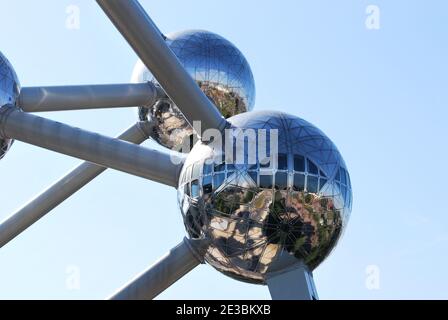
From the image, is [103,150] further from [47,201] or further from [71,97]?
[47,201]

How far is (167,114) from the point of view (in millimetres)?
13578

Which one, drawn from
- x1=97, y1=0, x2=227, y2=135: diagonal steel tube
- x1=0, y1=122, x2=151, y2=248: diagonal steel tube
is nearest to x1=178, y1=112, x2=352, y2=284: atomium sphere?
x1=97, y1=0, x2=227, y2=135: diagonal steel tube

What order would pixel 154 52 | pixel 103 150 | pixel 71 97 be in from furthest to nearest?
1. pixel 71 97
2. pixel 103 150
3. pixel 154 52

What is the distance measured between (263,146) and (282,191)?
Answer: 514mm

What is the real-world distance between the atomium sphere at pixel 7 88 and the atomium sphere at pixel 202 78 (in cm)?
227

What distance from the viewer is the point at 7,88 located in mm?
11836

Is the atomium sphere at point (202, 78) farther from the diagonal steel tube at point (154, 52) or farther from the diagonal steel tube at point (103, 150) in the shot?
the diagonal steel tube at point (154, 52)

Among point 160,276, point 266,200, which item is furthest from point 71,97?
point 266,200

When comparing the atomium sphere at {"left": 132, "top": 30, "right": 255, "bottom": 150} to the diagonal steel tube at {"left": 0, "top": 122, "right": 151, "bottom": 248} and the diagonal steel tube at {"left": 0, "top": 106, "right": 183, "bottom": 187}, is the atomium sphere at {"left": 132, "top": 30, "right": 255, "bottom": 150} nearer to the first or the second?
the diagonal steel tube at {"left": 0, "top": 122, "right": 151, "bottom": 248}

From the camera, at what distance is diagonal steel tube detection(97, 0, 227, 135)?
25.9 feet

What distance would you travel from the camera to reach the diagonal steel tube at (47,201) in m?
12.5

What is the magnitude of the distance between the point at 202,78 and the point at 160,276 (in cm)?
505

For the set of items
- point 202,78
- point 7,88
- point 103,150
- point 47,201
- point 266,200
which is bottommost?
point 47,201
